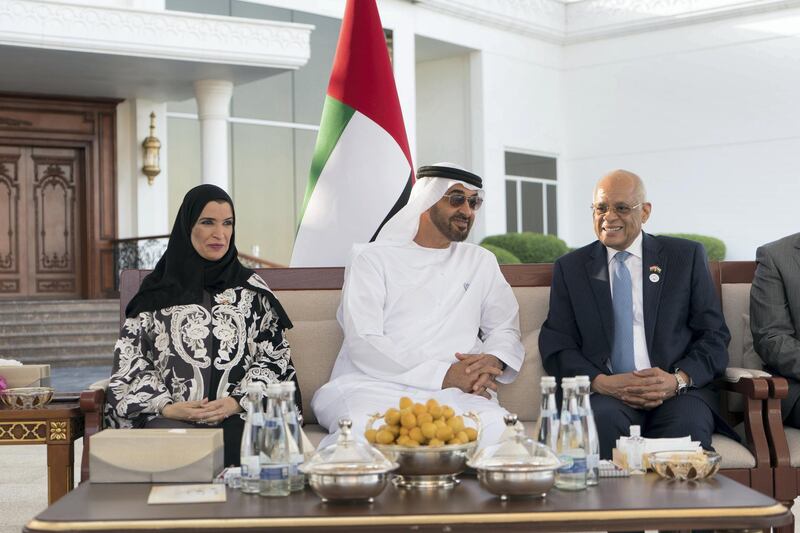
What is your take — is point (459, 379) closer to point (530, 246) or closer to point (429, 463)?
point (429, 463)

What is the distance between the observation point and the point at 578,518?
247 centimetres

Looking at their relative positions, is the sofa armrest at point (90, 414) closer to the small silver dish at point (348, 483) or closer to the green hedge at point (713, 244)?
the small silver dish at point (348, 483)

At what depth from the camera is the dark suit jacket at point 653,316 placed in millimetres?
4008

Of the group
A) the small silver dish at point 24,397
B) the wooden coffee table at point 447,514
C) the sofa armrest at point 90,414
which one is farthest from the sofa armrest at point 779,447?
the small silver dish at point 24,397

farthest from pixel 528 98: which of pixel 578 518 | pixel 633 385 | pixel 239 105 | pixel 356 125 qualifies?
pixel 578 518

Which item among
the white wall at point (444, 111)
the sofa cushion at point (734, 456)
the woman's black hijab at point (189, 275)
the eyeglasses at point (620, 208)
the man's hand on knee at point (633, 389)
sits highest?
the white wall at point (444, 111)

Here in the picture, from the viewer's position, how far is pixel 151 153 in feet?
45.4

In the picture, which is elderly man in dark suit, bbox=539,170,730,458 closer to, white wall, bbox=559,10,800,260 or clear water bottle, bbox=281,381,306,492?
clear water bottle, bbox=281,381,306,492

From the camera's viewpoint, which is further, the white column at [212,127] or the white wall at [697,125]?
the white wall at [697,125]

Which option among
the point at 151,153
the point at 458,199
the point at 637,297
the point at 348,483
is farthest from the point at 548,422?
the point at 151,153

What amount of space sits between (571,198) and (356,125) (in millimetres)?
16017

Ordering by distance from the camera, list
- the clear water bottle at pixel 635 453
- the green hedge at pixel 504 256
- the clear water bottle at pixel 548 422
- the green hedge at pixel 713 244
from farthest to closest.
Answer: the green hedge at pixel 713 244, the green hedge at pixel 504 256, the clear water bottle at pixel 635 453, the clear water bottle at pixel 548 422

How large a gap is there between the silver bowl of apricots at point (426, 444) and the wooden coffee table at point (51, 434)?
1419 mm

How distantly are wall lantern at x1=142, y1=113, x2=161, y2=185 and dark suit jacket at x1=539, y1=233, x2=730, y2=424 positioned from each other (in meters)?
10.4
